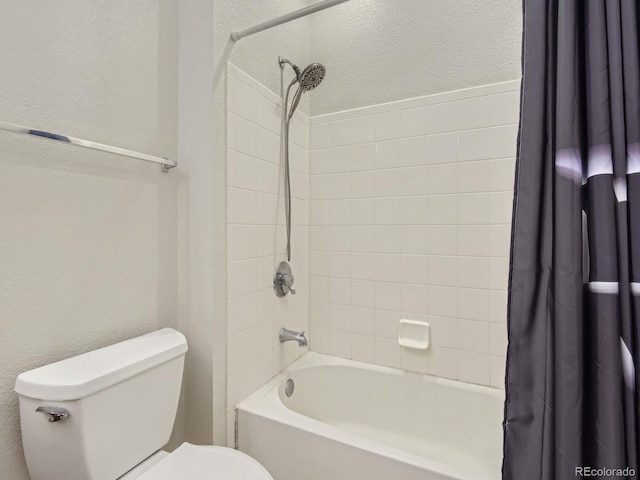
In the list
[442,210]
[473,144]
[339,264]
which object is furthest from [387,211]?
[473,144]

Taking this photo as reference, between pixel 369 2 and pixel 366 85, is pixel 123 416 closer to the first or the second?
pixel 366 85

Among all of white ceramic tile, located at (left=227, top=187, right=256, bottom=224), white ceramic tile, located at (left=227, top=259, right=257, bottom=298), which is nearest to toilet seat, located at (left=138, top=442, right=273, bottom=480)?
white ceramic tile, located at (left=227, top=259, right=257, bottom=298)

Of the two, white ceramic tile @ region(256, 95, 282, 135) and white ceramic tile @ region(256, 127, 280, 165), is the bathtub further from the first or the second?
white ceramic tile @ region(256, 95, 282, 135)

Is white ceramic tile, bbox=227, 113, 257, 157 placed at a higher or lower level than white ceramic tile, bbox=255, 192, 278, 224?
higher

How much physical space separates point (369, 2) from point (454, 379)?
2062 millimetres

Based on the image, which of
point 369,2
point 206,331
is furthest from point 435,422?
point 369,2

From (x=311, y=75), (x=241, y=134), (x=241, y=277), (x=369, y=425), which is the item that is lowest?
(x=369, y=425)

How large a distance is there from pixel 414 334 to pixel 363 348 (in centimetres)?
30

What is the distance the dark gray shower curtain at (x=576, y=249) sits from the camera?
68cm

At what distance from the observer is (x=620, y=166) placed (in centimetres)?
69

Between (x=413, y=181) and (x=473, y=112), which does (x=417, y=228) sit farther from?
(x=473, y=112)

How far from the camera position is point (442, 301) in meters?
1.63

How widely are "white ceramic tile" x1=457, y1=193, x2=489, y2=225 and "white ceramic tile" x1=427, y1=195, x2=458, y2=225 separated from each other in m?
0.03

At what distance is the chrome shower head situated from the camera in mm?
1532
